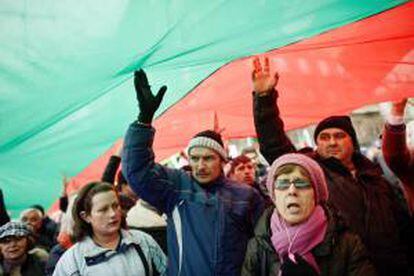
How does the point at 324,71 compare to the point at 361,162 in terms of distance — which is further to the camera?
the point at 324,71

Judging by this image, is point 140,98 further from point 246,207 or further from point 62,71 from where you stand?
point 246,207

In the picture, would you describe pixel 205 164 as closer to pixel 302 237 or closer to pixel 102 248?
pixel 102 248

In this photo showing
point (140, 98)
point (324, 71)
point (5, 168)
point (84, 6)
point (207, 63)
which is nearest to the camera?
point (84, 6)

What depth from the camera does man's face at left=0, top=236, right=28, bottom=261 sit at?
3.54 metres

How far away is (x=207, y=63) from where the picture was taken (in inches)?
128

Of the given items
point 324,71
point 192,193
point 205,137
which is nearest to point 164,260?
point 192,193

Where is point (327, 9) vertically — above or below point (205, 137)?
above

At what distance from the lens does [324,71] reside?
4105mm

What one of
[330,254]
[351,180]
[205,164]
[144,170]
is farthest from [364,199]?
[144,170]

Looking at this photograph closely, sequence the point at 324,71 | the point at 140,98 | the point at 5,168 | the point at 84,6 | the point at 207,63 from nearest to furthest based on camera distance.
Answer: the point at 84,6
the point at 140,98
the point at 207,63
the point at 5,168
the point at 324,71

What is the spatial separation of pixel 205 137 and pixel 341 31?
4.31 feet

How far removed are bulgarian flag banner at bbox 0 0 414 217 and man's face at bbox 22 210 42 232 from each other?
3.06ft

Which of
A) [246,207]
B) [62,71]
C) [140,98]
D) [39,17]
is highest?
[39,17]

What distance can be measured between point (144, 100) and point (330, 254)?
1340mm
